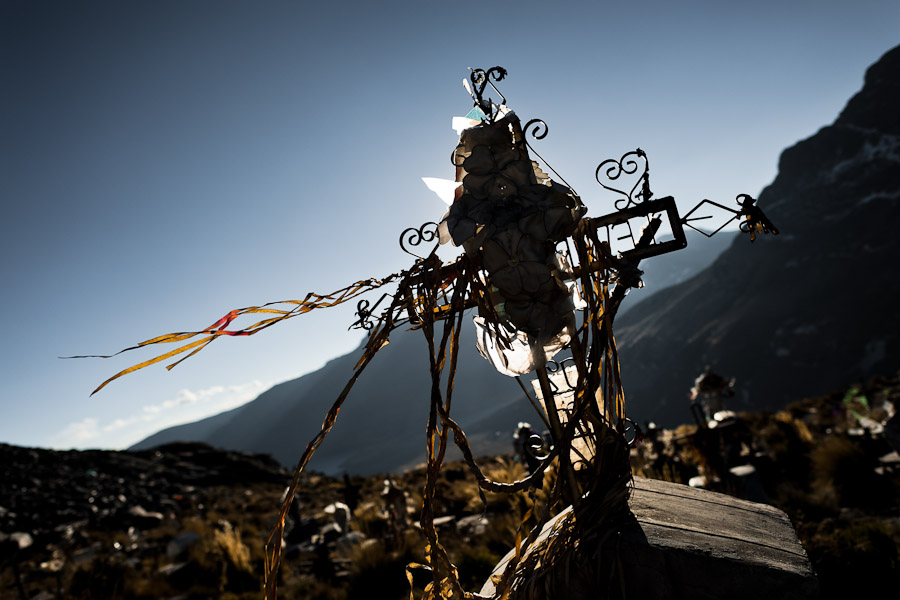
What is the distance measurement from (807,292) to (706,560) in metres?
86.7

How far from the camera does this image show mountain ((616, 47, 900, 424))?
57344mm

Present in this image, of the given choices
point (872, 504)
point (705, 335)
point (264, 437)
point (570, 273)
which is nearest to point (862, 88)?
point (705, 335)

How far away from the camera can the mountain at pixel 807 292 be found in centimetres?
5734

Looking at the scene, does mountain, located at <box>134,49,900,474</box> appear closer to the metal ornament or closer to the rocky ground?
the rocky ground

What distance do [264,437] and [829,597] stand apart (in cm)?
18630

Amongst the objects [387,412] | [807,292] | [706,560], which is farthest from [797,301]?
[387,412]

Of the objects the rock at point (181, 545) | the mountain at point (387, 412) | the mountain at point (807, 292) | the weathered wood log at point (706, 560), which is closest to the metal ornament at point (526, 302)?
the weathered wood log at point (706, 560)

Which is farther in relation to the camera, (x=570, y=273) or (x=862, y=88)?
(x=862, y=88)

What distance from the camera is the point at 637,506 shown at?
1.56 metres

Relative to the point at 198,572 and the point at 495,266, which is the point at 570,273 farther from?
the point at 198,572

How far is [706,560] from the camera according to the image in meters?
1.27

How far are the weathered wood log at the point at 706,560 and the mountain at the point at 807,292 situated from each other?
6565 centimetres

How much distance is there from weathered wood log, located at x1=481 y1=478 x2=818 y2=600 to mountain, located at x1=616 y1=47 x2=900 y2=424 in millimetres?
65650

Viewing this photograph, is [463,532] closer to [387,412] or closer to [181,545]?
[181,545]
